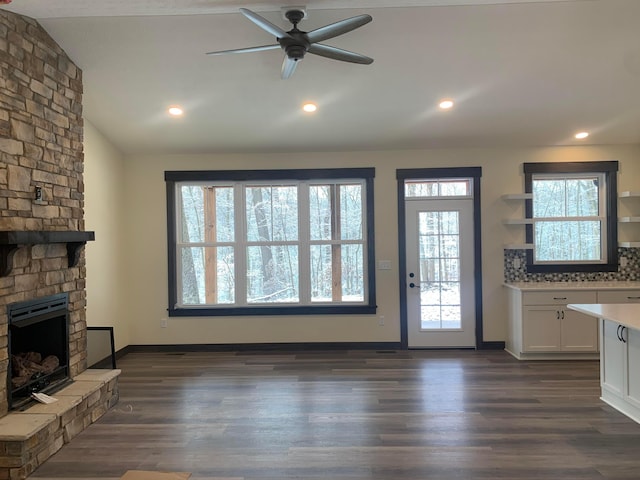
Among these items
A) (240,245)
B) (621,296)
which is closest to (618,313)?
(621,296)

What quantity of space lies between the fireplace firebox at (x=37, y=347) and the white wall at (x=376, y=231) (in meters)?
1.88

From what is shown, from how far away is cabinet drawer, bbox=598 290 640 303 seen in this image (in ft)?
15.4

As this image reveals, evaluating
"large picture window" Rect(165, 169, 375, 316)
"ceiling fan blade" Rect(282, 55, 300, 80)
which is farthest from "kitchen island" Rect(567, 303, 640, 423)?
"ceiling fan blade" Rect(282, 55, 300, 80)

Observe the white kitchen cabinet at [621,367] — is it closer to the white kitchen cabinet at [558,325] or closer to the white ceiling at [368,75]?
the white kitchen cabinet at [558,325]

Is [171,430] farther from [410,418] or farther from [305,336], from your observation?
[305,336]

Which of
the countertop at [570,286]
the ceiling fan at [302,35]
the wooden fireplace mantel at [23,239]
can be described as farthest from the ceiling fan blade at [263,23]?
the countertop at [570,286]

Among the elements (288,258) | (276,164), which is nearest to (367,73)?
(276,164)

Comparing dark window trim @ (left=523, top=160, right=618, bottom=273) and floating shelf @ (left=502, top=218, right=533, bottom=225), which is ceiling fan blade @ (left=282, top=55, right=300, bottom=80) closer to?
floating shelf @ (left=502, top=218, right=533, bottom=225)

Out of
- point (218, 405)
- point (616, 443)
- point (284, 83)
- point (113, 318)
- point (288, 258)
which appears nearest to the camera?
point (616, 443)

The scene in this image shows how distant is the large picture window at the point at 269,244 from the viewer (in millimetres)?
5430

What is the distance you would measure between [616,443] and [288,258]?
3756mm

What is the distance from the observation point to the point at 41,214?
3.14 meters

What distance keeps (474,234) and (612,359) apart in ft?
7.07

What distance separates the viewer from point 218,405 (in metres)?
3.63
